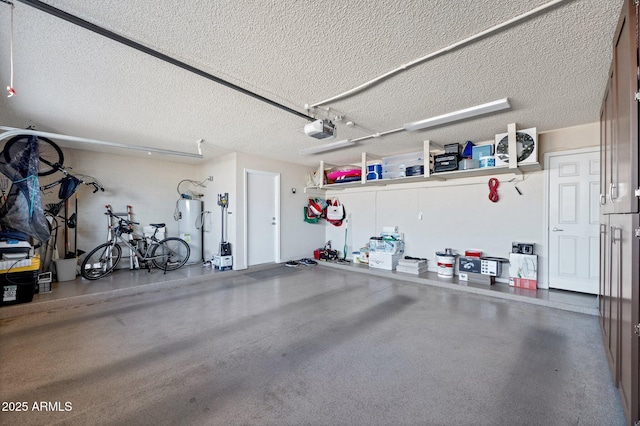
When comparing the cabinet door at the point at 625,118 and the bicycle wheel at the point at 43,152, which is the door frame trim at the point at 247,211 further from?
the cabinet door at the point at 625,118

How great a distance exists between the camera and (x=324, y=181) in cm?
664

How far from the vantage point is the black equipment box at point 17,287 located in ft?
11.0

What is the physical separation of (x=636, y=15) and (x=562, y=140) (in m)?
3.40

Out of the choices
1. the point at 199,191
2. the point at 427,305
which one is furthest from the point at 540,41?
the point at 199,191

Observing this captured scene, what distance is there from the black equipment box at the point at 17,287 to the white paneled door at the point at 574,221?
24.5 ft

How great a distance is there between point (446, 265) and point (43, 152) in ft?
23.5

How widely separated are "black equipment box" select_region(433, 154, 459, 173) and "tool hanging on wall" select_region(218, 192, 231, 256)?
4218 millimetres

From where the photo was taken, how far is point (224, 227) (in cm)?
585

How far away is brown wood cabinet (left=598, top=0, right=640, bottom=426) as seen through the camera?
4.69 feet

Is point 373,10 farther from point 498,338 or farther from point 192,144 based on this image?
point 192,144

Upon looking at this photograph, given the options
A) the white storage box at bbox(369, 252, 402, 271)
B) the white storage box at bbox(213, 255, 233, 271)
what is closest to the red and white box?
the white storage box at bbox(369, 252, 402, 271)

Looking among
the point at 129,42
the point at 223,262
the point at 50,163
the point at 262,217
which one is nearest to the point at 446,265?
the point at 262,217

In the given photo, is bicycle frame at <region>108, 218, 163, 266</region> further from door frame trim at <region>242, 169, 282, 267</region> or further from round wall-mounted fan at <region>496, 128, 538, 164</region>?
round wall-mounted fan at <region>496, 128, 538, 164</region>

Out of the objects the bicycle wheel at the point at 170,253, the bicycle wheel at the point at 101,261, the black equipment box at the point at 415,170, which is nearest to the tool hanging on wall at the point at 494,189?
the black equipment box at the point at 415,170
